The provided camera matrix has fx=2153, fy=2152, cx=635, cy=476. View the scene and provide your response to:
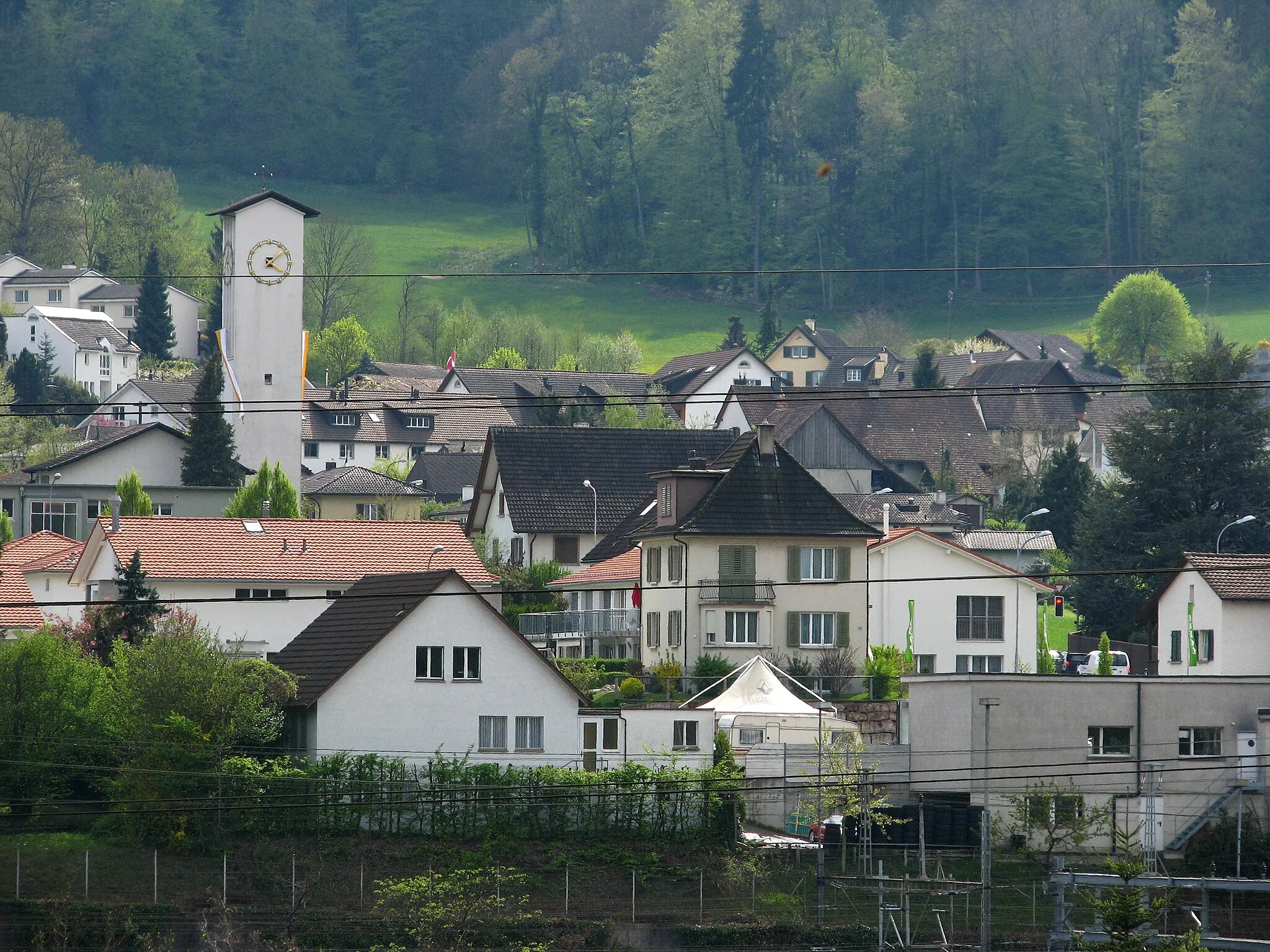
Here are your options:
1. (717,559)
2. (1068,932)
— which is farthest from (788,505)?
(1068,932)

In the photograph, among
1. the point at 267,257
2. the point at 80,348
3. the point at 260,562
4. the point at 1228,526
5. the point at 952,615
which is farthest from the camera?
the point at 80,348

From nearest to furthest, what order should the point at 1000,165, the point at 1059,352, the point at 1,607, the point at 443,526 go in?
the point at 1,607
the point at 443,526
the point at 1059,352
the point at 1000,165

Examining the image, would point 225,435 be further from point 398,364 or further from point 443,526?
point 398,364

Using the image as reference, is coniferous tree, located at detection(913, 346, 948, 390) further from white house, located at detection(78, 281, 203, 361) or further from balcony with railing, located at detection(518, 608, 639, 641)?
white house, located at detection(78, 281, 203, 361)

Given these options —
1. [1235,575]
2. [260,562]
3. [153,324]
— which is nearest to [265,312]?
[260,562]

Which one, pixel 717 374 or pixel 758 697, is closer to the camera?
pixel 758 697

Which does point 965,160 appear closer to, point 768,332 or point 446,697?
point 768,332

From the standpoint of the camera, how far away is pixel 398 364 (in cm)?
15675

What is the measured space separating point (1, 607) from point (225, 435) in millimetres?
28014

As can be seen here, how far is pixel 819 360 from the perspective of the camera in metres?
152

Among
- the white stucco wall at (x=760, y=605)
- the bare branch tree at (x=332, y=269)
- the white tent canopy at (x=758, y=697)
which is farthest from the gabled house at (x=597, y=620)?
the bare branch tree at (x=332, y=269)

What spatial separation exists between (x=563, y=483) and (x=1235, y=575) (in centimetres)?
2559

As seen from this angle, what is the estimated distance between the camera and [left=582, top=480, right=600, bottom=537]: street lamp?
71375 mm

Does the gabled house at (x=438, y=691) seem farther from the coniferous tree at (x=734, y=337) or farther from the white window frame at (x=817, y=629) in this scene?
the coniferous tree at (x=734, y=337)
